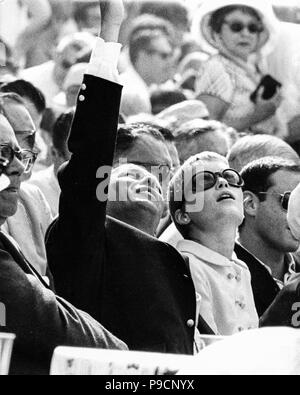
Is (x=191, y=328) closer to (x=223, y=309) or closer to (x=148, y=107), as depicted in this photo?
(x=223, y=309)

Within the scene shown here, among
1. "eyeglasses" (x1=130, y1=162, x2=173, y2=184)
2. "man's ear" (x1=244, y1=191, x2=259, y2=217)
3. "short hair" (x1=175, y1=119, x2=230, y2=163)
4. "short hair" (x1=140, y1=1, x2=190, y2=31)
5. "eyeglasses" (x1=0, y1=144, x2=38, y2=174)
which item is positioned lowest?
"man's ear" (x1=244, y1=191, x2=259, y2=217)

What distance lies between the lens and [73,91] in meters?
2.75

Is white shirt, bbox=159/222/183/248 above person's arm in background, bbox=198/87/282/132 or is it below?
below

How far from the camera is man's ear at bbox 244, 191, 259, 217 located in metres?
2.90

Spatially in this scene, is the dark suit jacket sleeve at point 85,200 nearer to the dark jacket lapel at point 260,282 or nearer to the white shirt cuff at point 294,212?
the dark jacket lapel at point 260,282

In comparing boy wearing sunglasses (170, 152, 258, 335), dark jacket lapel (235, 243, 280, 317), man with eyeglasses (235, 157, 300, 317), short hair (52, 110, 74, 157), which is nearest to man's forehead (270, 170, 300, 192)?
man with eyeglasses (235, 157, 300, 317)

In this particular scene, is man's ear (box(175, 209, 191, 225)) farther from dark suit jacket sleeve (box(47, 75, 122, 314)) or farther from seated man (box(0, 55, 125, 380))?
seated man (box(0, 55, 125, 380))

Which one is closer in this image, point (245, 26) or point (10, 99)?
point (10, 99)

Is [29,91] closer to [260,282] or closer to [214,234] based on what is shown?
[214,234]

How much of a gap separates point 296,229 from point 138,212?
49cm

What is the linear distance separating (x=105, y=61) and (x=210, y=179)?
1.57 ft

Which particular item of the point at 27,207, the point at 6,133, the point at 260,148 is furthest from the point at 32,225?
the point at 260,148

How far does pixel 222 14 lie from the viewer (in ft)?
9.64

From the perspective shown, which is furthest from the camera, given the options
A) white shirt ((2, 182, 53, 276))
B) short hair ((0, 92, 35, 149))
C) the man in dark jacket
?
short hair ((0, 92, 35, 149))
